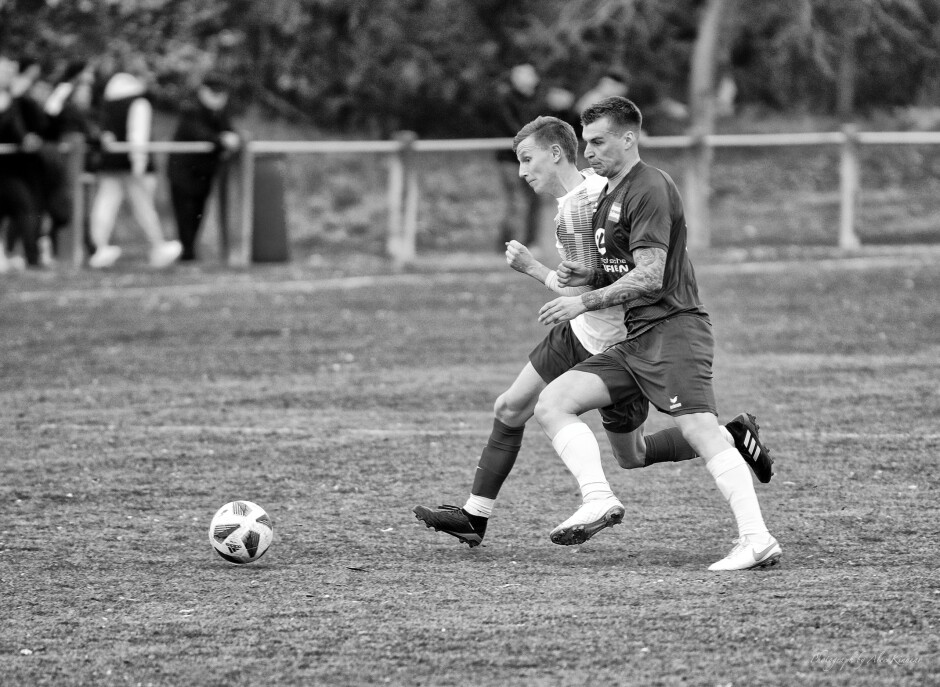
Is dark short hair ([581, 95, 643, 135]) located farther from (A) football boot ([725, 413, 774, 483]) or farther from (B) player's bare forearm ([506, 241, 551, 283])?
(A) football boot ([725, 413, 774, 483])

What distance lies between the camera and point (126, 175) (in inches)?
743

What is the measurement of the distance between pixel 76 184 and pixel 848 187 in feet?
31.0

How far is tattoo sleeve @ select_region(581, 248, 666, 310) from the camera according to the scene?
5.82 metres

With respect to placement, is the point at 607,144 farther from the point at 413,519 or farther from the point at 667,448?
the point at 413,519

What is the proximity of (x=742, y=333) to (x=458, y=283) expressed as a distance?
4.91m

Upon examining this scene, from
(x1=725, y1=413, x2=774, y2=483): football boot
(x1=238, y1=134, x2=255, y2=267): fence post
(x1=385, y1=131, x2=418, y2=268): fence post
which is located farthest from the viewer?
(x1=385, y1=131, x2=418, y2=268): fence post

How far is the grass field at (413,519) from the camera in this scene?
4.84 meters

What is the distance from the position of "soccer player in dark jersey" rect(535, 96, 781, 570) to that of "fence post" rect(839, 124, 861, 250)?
1406 centimetres

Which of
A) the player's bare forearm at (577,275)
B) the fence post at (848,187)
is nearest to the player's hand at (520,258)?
the player's bare forearm at (577,275)

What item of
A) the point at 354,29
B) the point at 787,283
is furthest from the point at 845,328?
the point at 354,29

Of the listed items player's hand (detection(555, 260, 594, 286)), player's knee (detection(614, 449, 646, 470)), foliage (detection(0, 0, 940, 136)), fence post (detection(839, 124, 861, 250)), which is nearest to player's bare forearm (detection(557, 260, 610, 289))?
player's hand (detection(555, 260, 594, 286))

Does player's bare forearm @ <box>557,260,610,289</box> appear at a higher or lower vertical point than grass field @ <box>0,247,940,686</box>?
higher

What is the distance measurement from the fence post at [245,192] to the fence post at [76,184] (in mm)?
1900

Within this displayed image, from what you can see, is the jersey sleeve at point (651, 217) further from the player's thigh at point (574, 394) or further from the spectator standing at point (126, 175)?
the spectator standing at point (126, 175)
